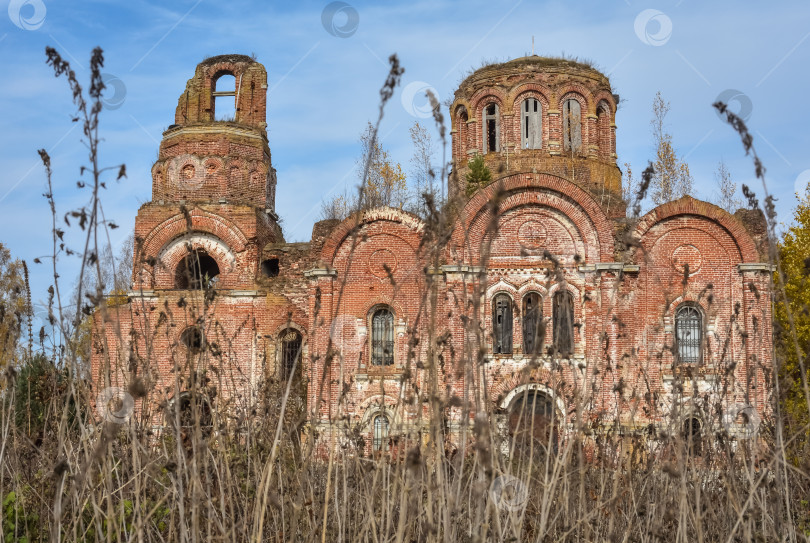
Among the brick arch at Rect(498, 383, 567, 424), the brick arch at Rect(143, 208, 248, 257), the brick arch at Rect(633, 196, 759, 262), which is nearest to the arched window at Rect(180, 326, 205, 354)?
the brick arch at Rect(498, 383, 567, 424)

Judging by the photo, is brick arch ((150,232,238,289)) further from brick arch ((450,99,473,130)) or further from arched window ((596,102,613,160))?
arched window ((596,102,613,160))

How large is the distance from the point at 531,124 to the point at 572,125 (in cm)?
112

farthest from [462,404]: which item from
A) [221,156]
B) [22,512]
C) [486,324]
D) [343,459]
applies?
[221,156]

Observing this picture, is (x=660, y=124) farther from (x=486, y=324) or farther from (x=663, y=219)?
(x=486, y=324)

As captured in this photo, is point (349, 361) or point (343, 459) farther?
point (349, 361)

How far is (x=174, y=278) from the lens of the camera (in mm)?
20234

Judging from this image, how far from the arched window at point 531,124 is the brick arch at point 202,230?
8.07 metres

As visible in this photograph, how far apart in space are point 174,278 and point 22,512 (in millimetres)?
15710

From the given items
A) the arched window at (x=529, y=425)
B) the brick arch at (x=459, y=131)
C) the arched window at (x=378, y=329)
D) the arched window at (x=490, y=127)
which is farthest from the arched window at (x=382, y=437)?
the brick arch at (x=459, y=131)

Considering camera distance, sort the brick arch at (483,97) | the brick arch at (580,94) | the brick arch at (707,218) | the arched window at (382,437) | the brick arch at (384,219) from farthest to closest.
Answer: the brick arch at (483,97), the brick arch at (580,94), the brick arch at (384,219), the brick arch at (707,218), the arched window at (382,437)

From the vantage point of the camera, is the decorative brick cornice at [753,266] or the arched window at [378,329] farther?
the arched window at [378,329]

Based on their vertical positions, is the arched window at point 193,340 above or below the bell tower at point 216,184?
below

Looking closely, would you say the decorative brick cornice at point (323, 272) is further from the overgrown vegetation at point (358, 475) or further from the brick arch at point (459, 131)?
the overgrown vegetation at point (358, 475)

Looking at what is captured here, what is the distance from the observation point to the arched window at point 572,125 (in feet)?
75.1
